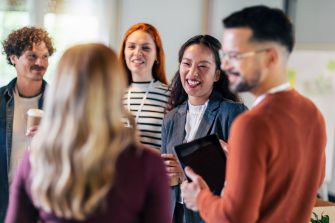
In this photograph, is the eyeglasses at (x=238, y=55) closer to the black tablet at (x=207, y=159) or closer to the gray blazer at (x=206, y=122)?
the black tablet at (x=207, y=159)

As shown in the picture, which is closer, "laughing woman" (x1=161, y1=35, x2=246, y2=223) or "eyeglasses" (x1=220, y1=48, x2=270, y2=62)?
"eyeglasses" (x1=220, y1=48, x2=270, y2=62)

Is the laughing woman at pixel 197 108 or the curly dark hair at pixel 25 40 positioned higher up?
the curly dark hair at pixel 25 40

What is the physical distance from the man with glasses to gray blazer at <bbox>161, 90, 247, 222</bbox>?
2.33ft

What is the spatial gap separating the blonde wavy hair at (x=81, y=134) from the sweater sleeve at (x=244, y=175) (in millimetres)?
308

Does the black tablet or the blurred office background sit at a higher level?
the blurred office background

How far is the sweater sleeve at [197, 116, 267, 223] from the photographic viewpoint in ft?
3.84

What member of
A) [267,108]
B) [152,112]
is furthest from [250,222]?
[152,112]

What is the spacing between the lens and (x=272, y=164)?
47.6 inches

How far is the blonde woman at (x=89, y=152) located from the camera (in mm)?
1015

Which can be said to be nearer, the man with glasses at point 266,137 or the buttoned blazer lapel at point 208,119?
the man with glasses at point 266,137

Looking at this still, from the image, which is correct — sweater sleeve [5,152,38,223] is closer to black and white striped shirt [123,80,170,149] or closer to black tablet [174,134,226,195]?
black tablet [174,134,226,195]

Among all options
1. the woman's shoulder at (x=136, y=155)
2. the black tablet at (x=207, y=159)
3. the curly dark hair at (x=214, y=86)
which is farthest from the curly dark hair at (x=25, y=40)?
the woman's shoulder at (x=136, y=155)

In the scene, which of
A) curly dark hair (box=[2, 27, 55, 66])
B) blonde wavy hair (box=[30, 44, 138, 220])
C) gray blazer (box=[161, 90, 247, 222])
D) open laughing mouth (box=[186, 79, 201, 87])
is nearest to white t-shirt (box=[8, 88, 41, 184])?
curly dark hair (box=[2, 27, 55, 66])

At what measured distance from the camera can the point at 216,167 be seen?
5.41 ft
